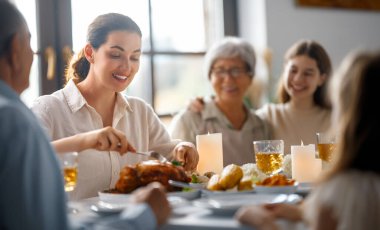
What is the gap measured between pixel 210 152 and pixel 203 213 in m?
0.74

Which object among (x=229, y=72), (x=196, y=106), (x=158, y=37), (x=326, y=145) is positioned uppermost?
(x=158, y=37)

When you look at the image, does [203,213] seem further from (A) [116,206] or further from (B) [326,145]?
(B) [326,145]

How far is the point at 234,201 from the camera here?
4.76ft

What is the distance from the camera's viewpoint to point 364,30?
4535 mm

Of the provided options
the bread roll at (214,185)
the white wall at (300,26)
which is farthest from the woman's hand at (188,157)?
the white wall at (300,26)

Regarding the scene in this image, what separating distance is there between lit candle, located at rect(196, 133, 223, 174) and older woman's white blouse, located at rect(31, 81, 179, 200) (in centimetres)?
22

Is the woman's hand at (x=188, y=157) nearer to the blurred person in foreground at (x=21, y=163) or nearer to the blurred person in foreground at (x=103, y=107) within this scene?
the blurred person in foreground at (x=103, y=107)

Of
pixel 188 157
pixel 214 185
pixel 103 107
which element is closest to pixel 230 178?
pixel 214 185

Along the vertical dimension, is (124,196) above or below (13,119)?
below

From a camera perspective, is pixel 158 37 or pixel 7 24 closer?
pixel 7 24

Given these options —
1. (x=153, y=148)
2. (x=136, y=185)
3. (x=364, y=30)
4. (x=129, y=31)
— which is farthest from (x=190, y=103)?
(x=364, y=30)

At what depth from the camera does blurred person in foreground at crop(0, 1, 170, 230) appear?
1067mm

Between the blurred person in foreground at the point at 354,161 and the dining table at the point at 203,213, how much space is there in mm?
206

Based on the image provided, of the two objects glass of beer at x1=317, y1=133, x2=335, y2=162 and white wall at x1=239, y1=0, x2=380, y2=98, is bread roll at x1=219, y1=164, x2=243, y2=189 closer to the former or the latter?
glass of beer at x1=317, y1=133, x2=335, y2=162
